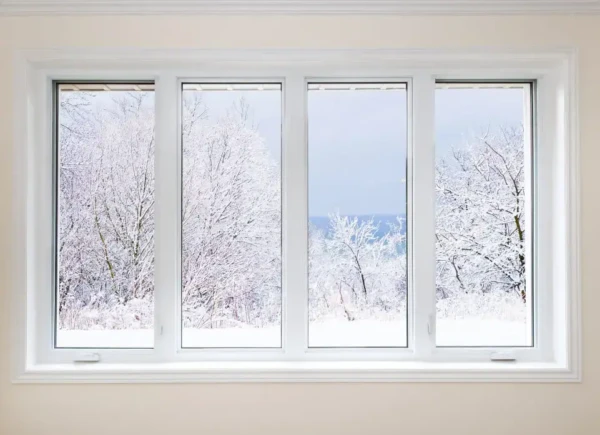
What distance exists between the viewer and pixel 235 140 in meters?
2.43

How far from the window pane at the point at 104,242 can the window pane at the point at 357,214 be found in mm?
790

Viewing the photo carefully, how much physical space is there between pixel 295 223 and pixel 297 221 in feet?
0.04

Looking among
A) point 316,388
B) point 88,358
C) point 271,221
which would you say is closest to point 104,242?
point 88,358

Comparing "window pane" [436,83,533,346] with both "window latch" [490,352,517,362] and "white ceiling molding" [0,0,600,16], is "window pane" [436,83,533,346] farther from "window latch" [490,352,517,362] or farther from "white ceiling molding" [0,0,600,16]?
"white ceiling molding" [0,0,600,16]

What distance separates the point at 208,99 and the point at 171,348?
1.18m

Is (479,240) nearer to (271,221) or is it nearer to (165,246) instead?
(271,221)

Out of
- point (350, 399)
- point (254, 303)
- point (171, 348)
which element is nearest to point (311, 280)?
point (254, 303)

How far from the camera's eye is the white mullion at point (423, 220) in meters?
2.39

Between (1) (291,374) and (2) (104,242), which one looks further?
(2) (104,242)

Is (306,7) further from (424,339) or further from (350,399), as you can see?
(350,399)

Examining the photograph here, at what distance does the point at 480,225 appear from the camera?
244 centimetres

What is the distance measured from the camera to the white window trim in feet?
7.45

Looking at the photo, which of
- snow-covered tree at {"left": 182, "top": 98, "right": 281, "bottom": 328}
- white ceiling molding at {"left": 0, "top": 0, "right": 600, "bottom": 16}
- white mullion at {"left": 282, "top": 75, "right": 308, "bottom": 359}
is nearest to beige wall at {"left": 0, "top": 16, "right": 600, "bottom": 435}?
white ceiling molding at {"left": 0, "top": 0, "right": 600, "bottom": 16}

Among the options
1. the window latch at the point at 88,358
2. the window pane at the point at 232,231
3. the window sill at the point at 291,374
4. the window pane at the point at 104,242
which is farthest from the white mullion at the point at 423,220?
the window latch at the point at 88,358
